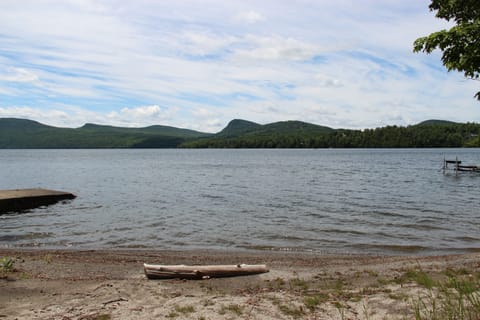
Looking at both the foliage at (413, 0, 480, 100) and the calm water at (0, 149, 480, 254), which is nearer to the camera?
the foliage at (413, 0, 480, 100)

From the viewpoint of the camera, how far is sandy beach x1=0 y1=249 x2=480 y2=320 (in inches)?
305

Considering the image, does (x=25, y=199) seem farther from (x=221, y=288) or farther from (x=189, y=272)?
(x=221, y=288)

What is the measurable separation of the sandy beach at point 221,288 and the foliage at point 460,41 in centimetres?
508

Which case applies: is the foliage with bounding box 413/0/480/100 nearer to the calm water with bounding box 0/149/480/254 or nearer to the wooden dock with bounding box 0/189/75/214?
the calm water with bounding box 0/149/480/254

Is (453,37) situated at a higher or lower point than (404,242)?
higher

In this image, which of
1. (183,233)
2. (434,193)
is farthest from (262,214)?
(434,193)

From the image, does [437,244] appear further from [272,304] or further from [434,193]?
[434,193]

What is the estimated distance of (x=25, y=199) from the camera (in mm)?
26922

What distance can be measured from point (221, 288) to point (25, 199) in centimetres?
2215

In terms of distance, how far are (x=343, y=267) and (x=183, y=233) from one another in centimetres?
887

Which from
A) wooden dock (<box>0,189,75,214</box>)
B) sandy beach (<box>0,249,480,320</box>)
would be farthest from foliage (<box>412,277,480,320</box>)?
wooden dock (<box>0,189,75,214</box>)

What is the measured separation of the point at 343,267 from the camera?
1249 cm

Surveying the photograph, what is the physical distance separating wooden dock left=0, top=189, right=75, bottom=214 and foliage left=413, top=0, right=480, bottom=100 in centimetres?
2561

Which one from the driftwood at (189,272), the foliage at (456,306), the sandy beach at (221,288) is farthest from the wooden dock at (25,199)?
the foliage at (456,306)
